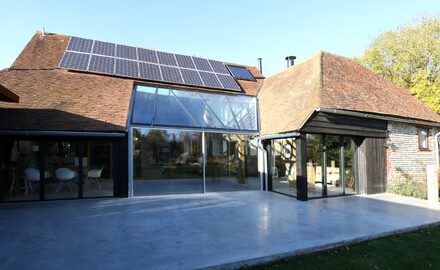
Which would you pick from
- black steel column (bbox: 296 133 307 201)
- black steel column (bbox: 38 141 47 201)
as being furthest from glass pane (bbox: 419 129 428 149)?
black steel column (bbox: 38 141 47 201)

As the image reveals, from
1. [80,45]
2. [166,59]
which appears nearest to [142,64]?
[166,59]

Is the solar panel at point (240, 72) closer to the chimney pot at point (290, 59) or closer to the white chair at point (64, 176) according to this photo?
the chimney pot at point (290, 59)

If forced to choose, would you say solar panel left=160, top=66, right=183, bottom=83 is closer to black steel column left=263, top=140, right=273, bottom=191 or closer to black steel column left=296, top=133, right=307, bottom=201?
black steel column left=263, top=140, right=273, bottom=191

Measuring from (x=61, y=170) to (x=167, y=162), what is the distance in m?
3.61

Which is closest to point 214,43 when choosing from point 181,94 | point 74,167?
point 181,94

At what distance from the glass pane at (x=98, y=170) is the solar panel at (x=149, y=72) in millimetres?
3734

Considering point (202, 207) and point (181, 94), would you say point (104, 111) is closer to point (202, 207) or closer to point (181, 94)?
point (181, 94)

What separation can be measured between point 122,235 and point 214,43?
1548 centimetres

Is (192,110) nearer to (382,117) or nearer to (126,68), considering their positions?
(126,68)

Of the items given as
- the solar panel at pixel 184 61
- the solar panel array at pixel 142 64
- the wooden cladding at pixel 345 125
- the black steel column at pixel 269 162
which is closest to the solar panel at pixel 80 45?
the solar panel array at pixel 142 64

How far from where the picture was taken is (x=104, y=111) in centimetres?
1091

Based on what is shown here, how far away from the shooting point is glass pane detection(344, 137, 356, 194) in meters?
11.9

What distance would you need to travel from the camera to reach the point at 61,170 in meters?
10.3

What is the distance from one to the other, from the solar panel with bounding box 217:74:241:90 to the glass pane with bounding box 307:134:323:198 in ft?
15.6
